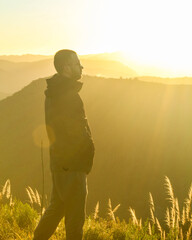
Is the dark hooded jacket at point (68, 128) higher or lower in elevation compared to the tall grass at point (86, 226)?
higher

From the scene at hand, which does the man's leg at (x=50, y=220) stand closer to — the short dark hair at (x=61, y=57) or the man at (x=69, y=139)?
the man at (x=69, y=139)

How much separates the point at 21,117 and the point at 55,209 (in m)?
38.5

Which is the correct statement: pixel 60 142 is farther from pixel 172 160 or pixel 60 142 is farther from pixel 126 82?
pixel 126 82

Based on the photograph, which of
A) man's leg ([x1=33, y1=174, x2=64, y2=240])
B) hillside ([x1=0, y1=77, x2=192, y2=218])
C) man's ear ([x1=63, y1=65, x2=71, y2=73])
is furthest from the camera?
hillside ([x1=0, y1=77, x2=192, y2=218])

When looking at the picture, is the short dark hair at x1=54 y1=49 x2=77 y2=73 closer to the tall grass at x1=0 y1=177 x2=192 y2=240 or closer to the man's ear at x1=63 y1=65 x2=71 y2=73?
the man's ear at x1=63 y1=65 x2=71 y2=73

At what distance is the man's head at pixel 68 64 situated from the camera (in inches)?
120

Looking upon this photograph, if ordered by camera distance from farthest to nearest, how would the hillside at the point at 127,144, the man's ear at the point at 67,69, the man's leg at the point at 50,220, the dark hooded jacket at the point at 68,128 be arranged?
the hillside at the point at 127,144 → the man's leg at the point at 50,220 → the man's ear at the point at 67,69 → the dark hooded jacket at the point at 68,128

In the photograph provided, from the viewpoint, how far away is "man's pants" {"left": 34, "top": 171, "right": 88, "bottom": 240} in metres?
2.98

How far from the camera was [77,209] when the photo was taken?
9.94 feet

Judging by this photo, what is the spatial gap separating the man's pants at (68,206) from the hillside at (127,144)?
22764 millimetres

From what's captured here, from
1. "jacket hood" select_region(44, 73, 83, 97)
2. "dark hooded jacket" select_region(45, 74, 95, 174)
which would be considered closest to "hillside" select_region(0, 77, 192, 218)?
"dark hooded jacket" select_region(45, 74, 95, 174)

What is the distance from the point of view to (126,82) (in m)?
37.0

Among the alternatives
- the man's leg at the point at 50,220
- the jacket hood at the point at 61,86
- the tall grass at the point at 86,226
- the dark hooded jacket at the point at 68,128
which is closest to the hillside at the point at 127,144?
the tall grass at the point at 86,226

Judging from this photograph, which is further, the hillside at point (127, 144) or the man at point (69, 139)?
the hillside at point (127, 144)
